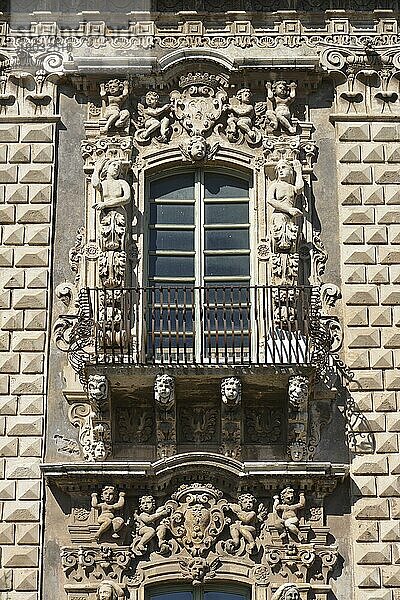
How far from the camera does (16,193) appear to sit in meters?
21.2

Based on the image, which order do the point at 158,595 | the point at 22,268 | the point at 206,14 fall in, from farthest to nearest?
the point at 206,14
the point at 22,268
the point at 158,595

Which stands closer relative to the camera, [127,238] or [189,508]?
[189,508]

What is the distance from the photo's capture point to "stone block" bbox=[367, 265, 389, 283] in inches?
819

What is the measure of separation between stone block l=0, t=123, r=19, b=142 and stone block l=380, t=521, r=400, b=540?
6.71 metres

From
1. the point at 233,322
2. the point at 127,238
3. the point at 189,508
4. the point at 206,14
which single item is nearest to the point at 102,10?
the point at 206,14

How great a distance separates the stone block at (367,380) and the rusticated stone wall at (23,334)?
3692 mm

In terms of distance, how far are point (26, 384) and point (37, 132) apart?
3.44m

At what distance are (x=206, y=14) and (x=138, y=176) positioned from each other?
2.52 metres

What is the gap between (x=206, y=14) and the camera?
73.3ft

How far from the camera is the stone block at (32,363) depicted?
20281mm

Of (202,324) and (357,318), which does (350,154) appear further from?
(202,324)


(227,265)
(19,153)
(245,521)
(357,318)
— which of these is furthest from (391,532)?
(19,153)

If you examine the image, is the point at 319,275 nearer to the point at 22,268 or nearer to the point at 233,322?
the point at 233,322

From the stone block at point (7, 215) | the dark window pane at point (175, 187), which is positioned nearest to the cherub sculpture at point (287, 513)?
the dark window pane at point (175, 187)
